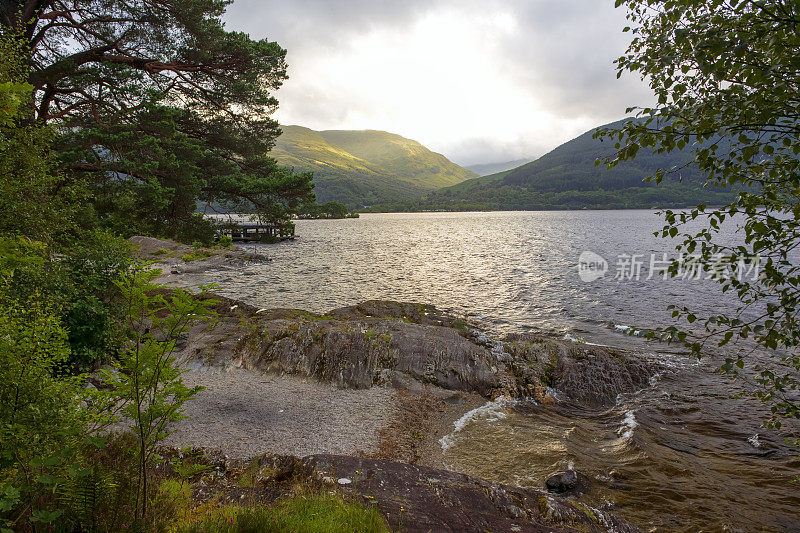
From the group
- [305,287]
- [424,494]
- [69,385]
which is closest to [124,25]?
[305,287]

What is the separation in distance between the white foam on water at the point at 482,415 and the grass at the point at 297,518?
18.5 feet

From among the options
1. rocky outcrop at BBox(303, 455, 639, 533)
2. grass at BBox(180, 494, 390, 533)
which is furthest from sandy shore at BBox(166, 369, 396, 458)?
grass at BBox(180, 494, 390, 533)

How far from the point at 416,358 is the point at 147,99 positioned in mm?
31681

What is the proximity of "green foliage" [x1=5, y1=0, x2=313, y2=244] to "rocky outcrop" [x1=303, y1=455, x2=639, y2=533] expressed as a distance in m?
20.8

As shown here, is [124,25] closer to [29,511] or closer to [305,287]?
[305,287]

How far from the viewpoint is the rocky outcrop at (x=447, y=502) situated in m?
5.49

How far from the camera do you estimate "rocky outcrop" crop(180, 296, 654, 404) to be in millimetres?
13117

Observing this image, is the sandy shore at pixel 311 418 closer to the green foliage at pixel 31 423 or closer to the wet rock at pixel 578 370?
the wet rock at pixel 578 370

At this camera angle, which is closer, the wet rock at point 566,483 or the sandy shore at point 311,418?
the wet rock at point 566,483

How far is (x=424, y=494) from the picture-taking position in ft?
20.1

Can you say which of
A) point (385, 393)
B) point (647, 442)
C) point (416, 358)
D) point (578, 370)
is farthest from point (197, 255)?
point (647, 442)

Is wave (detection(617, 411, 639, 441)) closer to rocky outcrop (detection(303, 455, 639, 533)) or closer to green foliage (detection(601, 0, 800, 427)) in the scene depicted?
rocky outcrop (detection(303, 455, 639, 533))

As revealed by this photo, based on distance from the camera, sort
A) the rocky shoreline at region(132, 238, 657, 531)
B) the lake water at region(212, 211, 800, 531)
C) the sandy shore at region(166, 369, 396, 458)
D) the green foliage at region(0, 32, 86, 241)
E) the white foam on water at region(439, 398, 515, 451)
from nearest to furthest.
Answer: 1. the rocky shoreline at region(132, 238, 657, 531)
2. the lake water at region(212, 211, 800, 531)
3. the green foliage at region(0, 32, 86, 241)
4. the sandy shore at region(166, 369, 396, 458)
5. the white foam on water at region(439, 398, 515, 451)

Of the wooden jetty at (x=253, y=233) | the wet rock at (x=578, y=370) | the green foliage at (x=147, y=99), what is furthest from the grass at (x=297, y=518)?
the wooden jetty at (x=253, y=233)
